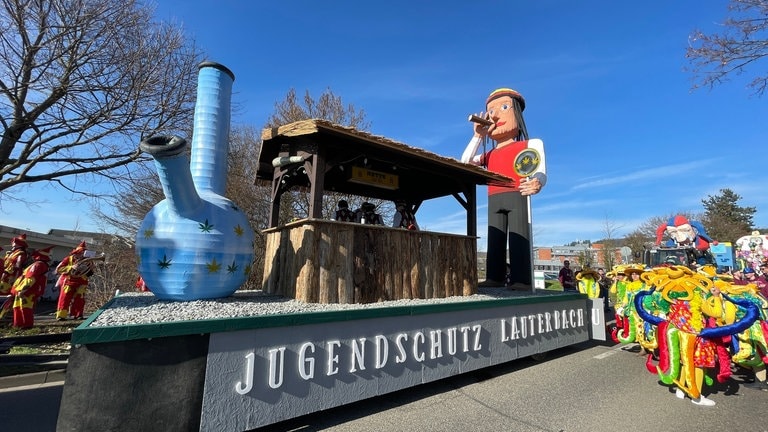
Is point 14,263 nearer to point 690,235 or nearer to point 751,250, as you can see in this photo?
point 690,235

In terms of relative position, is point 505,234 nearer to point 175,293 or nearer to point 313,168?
point 313,168

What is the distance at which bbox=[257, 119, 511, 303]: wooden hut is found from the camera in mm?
4461

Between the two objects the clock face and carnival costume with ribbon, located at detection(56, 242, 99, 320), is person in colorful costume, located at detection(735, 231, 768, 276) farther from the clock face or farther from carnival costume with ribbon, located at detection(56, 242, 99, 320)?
carnival costume with ribbon, located at detection(56, 242, 99, 320)

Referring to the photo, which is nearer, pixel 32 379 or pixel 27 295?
pixel 32 379

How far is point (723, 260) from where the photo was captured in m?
20.0

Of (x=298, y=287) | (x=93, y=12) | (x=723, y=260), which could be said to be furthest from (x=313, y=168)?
(x=723, y=260)

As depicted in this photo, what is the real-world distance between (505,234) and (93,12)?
32.9 feet

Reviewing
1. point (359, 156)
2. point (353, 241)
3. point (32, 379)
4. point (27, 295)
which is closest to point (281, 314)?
point (353, 241)

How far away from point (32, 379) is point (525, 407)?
6.59 meters

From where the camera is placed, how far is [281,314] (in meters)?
3.23

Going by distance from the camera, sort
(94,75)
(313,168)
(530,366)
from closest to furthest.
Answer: (313,168)
(530,366)
(94,75)

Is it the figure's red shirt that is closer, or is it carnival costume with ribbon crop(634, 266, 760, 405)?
carnival costume with ribbon crop(634, 266, 760, 405)

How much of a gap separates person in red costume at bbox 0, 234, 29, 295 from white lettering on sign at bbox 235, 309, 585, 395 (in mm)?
12278


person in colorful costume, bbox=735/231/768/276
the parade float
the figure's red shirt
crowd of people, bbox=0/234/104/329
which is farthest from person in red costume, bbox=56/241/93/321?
person in colorful costume, bbox=735/231/768/276
